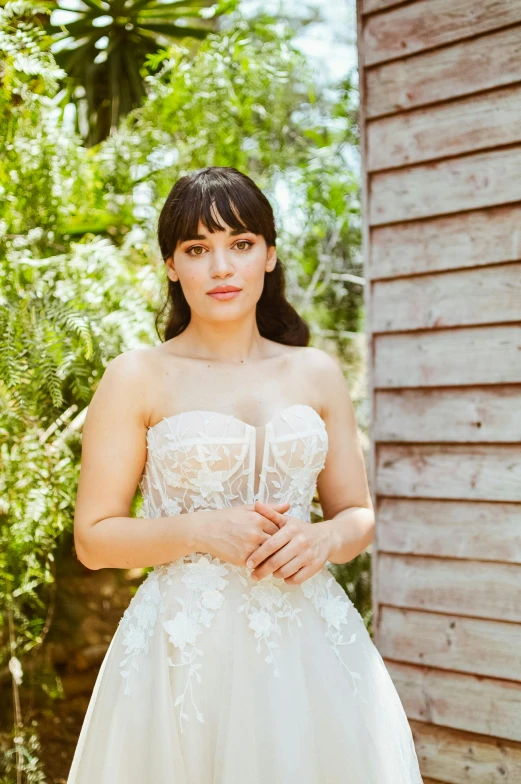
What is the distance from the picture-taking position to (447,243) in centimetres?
258

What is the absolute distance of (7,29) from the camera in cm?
275

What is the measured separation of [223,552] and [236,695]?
0.99ft

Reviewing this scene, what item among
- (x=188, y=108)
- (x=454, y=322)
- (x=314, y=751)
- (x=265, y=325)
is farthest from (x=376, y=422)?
(x=188, y=108)

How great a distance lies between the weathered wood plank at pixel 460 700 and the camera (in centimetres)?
242

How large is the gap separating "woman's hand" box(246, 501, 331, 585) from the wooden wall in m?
1.09

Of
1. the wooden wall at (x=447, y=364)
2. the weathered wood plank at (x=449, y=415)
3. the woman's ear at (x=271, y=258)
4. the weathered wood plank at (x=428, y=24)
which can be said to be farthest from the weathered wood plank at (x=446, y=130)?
the woman's ear at (x=271, y=258)

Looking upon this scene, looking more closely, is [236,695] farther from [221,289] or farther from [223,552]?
[221,289]

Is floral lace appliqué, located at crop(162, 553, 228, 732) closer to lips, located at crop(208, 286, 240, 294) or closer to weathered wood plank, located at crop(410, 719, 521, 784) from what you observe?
lips, located at crop(208, 286, 240, 294)

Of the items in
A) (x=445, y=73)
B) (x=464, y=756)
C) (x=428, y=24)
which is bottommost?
(x=464, y=756)

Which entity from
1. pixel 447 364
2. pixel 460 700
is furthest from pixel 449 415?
pixel 460 700

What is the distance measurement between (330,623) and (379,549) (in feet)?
3.46

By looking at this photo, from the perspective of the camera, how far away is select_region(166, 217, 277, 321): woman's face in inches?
68.8

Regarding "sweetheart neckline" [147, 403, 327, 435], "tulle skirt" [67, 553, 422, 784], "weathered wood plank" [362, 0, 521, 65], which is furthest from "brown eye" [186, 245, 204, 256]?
"weathered wood plank" [362, 0, 521, 65]

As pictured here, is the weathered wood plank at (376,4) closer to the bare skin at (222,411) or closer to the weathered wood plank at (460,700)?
the bare skin at (222,411)
